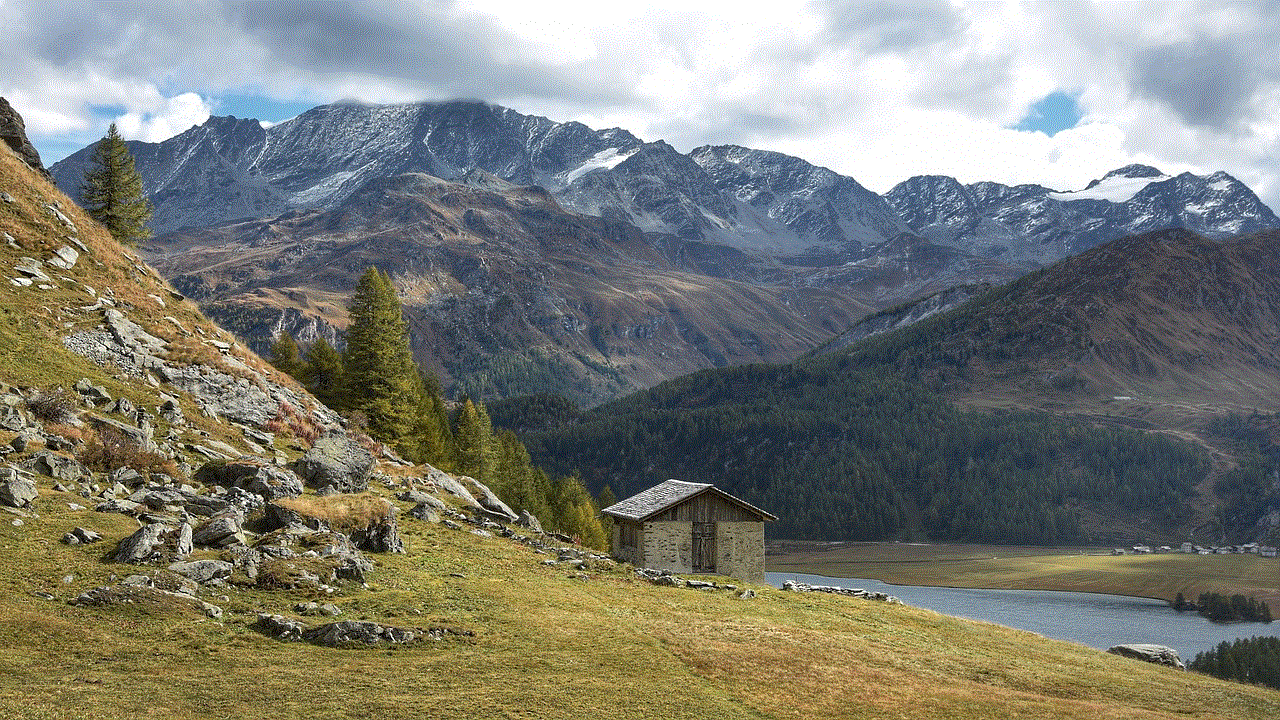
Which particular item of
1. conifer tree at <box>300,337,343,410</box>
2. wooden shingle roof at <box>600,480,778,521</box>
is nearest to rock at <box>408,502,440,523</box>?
wooden shingle roof at <box>600,480,778,521</box>

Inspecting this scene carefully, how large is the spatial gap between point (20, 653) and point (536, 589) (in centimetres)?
2046

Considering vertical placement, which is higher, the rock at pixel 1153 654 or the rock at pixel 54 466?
the rock at pixel 54 466

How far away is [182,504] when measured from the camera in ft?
127

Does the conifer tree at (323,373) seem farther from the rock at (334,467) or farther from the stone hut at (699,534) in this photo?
the stone hut at (699,534)

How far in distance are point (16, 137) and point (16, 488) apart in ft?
165

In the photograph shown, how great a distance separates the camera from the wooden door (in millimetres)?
64500

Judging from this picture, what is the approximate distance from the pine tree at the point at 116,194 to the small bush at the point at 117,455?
38.3 metres

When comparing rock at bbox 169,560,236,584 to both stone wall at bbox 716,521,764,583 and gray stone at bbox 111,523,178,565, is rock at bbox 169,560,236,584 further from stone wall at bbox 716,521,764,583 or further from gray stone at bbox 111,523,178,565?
stone wall at bbox 716,521,764,583

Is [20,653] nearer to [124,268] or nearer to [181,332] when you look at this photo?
[181,332]

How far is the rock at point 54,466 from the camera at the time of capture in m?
37.2

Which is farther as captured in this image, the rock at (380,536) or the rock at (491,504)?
the rock at (491,504)

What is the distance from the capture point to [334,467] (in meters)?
49.7

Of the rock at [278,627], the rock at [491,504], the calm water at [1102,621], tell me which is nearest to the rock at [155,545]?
the rock at [278,627]

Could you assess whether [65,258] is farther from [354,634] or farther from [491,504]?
[354,634]
